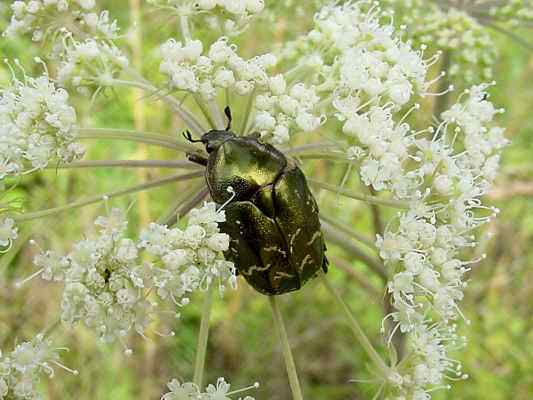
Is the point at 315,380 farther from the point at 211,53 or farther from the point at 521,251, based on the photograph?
the point at 211,53

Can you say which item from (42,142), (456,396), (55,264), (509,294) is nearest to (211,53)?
(42,142)

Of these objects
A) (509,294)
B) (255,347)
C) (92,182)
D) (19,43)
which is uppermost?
(19,43)

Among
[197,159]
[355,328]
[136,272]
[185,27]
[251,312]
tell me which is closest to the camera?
[136,272]

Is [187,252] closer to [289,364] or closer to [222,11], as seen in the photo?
[289,364]

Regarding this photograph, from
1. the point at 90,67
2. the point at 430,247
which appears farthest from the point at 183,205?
the point at 430,247

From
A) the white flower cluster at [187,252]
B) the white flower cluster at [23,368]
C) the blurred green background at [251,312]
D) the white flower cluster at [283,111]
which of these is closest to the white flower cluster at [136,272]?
the white flower cluster at [187,252]

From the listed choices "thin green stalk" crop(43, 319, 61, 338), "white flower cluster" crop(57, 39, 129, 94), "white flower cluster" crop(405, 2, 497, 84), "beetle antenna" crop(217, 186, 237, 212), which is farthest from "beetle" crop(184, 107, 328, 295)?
"white flower cluster" crop(405, 2, 497, 84)
